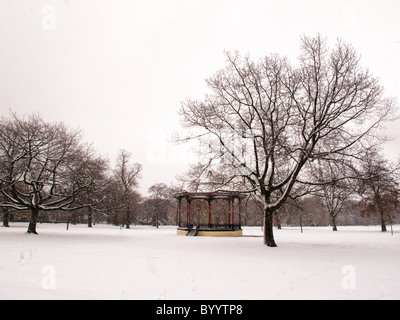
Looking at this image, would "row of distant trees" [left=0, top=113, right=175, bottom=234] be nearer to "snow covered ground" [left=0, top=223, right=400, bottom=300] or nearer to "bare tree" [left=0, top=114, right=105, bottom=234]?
"bare tree" [left=0, top=114, right=105, bottom=234]

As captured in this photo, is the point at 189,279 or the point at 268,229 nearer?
the point at 189,279

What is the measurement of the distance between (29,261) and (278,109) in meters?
15.3

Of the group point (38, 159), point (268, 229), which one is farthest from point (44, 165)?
point (268, 229)

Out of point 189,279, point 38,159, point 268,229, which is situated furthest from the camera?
point 38,159

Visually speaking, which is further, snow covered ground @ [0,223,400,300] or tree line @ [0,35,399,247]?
tree line @ [0,35,399,247]

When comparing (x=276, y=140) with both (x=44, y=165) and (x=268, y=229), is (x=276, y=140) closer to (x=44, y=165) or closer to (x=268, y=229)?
(x=268, y=229)

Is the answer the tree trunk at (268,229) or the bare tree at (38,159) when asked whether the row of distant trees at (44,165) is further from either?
the tree trunk at (268,229)

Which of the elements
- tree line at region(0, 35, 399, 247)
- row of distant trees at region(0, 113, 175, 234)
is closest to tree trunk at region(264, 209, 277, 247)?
tree line at region(0, 35, 399, 247)

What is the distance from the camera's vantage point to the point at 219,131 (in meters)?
17.9

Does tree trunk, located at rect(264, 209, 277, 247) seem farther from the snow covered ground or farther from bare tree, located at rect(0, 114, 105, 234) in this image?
bare tree, located at rect(0, 114, 105, 234)

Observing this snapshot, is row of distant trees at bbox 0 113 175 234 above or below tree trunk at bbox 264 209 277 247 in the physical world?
above

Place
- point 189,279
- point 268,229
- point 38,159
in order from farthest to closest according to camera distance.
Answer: point 38,159 < point 268,229 < point 189,279
